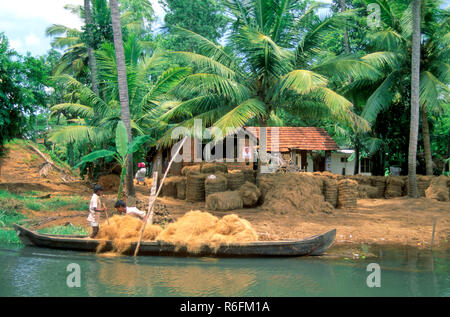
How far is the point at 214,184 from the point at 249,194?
119 cm

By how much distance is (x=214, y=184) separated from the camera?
13.1 metres

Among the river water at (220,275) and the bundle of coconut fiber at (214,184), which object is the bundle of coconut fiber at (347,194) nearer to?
the bundle of coconut fiber at (214,184)

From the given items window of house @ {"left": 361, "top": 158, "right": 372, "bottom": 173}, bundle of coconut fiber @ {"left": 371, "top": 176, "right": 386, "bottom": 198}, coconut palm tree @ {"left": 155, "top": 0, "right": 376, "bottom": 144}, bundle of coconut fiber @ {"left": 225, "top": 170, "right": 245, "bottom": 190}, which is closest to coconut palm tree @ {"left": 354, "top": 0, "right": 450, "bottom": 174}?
bundle of coconut fiber @ {"left": 371, "top": 176, "right": 386, "bottom": 198}

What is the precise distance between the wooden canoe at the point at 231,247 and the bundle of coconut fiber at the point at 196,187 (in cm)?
590

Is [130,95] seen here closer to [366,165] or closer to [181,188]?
[181,188]

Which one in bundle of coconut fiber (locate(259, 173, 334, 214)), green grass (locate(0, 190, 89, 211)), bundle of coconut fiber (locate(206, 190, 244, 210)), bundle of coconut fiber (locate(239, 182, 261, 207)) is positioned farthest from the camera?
bundle of coconut fiber (locate(239, 182, 261, 207))

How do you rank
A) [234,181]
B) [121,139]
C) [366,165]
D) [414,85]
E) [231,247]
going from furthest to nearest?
[366,165] < [414,85] < [234,181] < [121,139] < [231,247]

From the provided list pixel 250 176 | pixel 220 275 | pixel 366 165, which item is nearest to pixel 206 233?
pixel 220 275

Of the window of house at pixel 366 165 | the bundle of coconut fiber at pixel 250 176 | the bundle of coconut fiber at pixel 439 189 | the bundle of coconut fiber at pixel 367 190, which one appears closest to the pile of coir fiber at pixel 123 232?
the bundle of coconut fiber at pixel 250 176

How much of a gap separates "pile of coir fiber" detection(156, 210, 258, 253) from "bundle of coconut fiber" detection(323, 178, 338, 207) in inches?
221

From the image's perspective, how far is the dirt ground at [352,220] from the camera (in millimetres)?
9820

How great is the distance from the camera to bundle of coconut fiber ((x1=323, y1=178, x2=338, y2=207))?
12953 millimetres

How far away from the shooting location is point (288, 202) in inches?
476

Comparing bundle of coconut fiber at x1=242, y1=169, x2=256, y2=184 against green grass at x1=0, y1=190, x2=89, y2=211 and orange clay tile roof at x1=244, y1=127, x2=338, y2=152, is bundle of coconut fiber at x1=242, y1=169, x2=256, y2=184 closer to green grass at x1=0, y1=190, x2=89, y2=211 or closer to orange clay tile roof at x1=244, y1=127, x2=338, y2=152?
green grass at x1=0, y1=190, x2=89, y2=211
